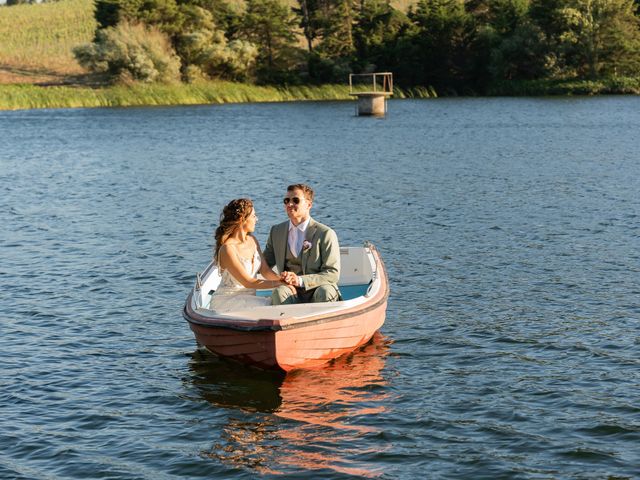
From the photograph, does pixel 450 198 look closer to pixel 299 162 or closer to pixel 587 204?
pixel 587 204

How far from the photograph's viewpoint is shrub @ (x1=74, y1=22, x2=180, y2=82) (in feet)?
263

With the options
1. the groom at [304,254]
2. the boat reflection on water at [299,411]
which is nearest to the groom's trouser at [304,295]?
the groom at [304,254]

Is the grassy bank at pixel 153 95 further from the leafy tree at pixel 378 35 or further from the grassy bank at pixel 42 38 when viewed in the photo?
the grassy bank at pixel 42 38

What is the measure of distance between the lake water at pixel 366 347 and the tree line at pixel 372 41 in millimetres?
57624

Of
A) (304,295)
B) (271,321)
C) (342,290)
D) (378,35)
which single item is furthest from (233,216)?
(378,35)

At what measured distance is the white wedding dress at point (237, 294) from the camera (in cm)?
1077

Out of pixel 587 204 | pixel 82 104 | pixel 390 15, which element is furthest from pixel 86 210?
pixel 390 15

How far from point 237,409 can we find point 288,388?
0.74m

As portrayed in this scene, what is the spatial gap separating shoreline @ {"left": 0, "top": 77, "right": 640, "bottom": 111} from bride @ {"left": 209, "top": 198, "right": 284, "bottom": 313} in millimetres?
60370

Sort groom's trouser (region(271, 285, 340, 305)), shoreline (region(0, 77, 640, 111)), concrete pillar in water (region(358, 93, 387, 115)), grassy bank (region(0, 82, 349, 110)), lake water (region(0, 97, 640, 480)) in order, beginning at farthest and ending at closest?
shoreline (region(0, 77, 640, 111)) < grassy bank (region(0, 82, 349, 110)) < concrete pillar in water (region(358, 93, 387, 115)) < groom's trouser (region(271, 285, 340, 305)) < lake water (region(0, 97, 640, 480))

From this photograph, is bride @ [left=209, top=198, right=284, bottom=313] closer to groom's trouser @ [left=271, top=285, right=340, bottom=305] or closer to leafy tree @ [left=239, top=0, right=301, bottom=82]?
groom's trouser @ [left=271, top=285, right=340, bottom=305]

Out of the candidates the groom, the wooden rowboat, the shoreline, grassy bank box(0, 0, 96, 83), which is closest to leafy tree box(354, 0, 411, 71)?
the shoreline

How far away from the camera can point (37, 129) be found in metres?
53.9

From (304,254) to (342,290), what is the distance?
1915mm
